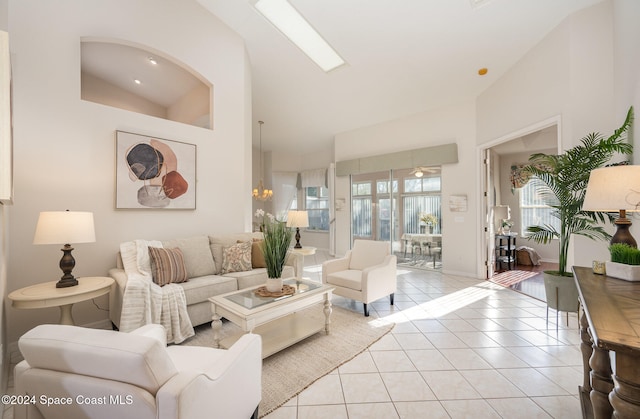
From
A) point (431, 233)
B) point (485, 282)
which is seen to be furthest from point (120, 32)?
point (485, 282)

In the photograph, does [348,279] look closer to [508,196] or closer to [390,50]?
[390,50]

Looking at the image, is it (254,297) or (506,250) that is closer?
(254,297)

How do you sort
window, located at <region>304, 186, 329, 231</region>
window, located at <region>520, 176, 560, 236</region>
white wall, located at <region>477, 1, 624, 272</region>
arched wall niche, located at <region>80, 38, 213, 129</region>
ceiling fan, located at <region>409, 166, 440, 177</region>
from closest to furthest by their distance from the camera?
white wall, located at <region>477, 1, 624, 272</region> → arched wall niche, located at <region>80, 38, 213, 129</region> → ceiling fan, located at <region>409, 166, 440, 177</region> → window, located at <region>520, 176, 560, 236</region> → window, located at <region>304, 186, 329, 231</region>

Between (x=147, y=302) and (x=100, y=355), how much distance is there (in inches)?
64.4

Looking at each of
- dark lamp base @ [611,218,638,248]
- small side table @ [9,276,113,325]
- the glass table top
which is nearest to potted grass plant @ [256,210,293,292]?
the glass table top

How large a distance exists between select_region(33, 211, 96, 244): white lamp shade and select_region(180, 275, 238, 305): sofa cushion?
94cm

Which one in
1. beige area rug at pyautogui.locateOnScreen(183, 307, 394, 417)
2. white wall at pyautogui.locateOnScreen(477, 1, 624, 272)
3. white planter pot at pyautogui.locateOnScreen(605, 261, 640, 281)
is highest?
white wall at pyautogui.locateOnScreen(477, 1, 624, 272)

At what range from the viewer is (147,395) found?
2.85 feet

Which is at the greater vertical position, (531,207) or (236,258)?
(531,207)

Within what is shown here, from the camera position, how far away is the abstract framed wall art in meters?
2.91

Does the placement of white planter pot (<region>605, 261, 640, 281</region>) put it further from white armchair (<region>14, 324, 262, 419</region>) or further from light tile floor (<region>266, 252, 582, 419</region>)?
white armchair (<region>14, 324, 262, 419</region>)

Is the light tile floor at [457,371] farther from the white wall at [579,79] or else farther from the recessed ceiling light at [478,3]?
the recessed ceiling light at [478,3]

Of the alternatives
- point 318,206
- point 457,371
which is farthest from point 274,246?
point 318,206

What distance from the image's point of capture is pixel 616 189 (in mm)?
1521
